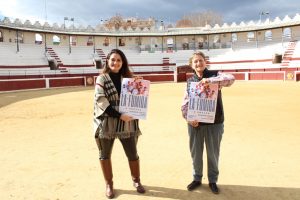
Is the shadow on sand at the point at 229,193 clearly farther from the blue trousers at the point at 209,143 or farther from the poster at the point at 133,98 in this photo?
the poster at the point at 133,98

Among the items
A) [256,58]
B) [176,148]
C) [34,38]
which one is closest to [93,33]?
[34,38]

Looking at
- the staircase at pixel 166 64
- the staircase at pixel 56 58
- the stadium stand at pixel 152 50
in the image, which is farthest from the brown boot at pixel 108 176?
the staircase at pixel 166 64

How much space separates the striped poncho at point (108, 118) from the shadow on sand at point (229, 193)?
689 mm

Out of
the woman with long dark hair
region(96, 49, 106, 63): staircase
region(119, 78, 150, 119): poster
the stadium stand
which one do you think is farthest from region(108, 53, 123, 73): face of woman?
region(96, 49, 106, 63): staircase

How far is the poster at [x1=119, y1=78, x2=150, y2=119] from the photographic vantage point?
2.90 meters

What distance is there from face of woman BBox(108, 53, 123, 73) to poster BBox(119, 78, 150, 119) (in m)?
0.17

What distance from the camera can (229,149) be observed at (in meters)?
4.73

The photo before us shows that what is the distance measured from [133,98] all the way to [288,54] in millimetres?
29493

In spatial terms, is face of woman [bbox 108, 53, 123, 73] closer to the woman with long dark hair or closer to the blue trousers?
the woman with long dark hair

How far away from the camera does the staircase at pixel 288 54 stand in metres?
27.7

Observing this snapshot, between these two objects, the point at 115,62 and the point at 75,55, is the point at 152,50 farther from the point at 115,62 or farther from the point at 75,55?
the point at 115,62

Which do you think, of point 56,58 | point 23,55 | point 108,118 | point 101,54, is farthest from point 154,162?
point 101,54

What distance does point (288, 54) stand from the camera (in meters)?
28.9

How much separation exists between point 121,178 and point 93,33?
32.1 metres
